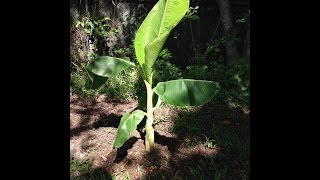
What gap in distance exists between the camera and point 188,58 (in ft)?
22.1

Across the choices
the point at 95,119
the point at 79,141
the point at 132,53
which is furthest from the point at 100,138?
the point at 132,53

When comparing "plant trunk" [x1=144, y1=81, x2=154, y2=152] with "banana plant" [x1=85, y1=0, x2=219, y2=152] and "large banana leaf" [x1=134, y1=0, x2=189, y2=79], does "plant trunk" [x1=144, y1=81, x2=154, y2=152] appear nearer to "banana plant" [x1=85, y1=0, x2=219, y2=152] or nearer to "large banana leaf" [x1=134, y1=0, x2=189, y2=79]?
"banana plant" [x1=85, y1=0, x2=219, y2=152]

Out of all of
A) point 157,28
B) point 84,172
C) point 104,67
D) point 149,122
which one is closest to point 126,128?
point 149,122

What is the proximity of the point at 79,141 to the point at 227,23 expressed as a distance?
14.1ft

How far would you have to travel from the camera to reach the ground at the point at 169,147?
2.79m

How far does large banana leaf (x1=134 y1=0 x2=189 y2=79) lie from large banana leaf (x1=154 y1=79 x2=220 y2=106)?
0.35 metres

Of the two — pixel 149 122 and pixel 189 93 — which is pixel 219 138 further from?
pixel 189 93

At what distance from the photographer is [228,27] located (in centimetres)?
634

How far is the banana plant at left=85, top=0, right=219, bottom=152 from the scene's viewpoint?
2377 millimetres

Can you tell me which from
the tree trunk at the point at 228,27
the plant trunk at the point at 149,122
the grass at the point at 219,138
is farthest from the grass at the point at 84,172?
the tree trunk at the point at 228,27

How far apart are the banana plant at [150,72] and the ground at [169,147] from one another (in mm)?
293

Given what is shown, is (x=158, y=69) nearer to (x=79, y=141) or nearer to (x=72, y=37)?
(x=72, y=37)

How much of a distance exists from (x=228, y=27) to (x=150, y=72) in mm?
4068

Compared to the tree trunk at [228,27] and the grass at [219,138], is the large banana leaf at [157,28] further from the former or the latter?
the tree trunk at [228,27]
